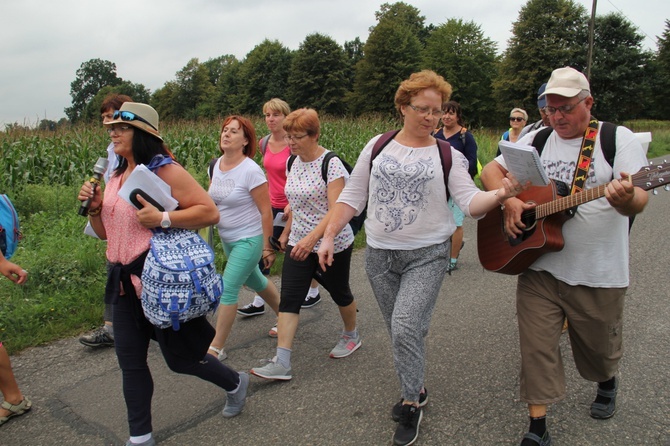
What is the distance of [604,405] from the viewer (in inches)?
119

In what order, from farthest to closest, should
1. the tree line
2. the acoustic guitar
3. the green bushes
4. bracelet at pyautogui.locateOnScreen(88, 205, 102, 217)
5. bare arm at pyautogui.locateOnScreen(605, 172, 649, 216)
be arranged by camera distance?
1. the tree line
2. the green bushes
3. bracelet at pyautogui.locateOnScreen(88, 205, 102, 217)
4. the acoustic guitar
5. bare arm at pyautogui.locateOnScreen(605, 172, 649, 216)

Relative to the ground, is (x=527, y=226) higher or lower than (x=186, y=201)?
lower

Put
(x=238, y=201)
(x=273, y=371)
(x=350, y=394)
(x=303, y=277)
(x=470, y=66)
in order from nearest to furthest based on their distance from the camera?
(x=350, y=394), (x=273, y=371), (x=303, y=277), (x=238, y=201), (x=470, y=66)

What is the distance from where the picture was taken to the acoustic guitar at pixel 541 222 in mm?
2395

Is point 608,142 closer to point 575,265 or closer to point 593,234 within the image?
point 593,234

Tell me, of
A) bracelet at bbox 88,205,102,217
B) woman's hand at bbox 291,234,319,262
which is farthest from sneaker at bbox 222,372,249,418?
bracelet at bbox 88,205,102,217

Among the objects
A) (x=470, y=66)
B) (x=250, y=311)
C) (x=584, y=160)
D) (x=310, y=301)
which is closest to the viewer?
(x=584, y=160)

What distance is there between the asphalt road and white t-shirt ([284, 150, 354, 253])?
929 mm

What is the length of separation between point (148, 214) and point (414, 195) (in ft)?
4.55

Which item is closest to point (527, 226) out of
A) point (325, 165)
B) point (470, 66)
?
point (325, 165)

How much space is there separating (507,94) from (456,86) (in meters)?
6.81

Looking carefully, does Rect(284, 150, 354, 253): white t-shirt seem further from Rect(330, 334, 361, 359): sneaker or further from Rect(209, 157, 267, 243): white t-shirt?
Rect(330, 334, 361, 359): sneaker

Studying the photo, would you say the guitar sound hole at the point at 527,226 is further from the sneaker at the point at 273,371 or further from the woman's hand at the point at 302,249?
the sneaker at the point at 273,371

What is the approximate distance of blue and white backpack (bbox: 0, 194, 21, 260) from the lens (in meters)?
2.98
